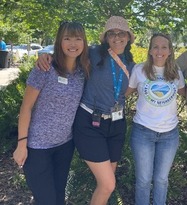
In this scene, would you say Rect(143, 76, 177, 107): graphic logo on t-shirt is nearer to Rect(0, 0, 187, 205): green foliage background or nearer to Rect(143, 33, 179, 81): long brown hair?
Rect(143, 33, 179, 81): long brown hair

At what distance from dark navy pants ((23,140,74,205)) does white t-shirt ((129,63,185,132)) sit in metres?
0.66

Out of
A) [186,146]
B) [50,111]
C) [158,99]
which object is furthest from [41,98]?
[186,146]

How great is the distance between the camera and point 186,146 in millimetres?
4477

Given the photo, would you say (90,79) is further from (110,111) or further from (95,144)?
(95,144)

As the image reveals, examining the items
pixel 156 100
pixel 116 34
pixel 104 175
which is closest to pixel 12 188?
pixel 104 175

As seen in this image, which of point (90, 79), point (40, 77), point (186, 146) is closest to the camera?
point (40, 77)

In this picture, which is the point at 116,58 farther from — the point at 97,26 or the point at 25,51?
the point at 25,51

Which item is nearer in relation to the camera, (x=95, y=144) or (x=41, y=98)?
(x=41, y=98)

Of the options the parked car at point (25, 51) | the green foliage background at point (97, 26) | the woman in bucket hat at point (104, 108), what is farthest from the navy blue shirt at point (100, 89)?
the parked car at point (25, 51)

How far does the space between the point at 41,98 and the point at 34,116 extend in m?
0.16

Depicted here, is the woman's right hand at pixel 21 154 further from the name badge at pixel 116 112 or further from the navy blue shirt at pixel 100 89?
the name badge at pixel 116 112

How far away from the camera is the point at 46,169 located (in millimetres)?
2850

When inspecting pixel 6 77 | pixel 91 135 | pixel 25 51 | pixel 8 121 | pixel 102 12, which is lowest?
pixel 25 51

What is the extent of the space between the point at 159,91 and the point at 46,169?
109 cm
